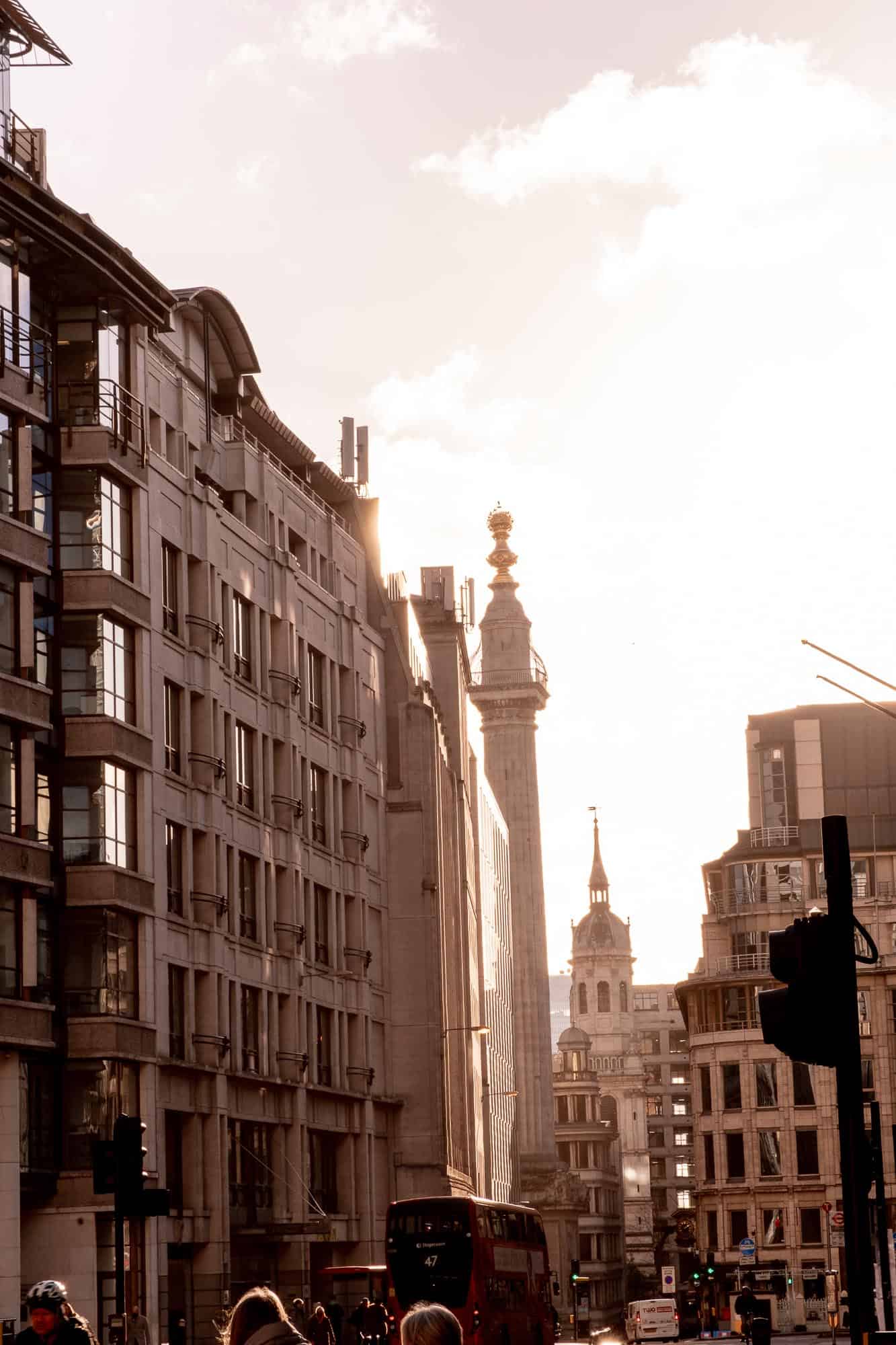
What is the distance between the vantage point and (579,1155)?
197375mm

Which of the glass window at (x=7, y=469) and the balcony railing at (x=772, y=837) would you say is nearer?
the glass window at (x=7, y=469)

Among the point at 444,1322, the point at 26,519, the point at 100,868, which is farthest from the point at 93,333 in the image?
the point at 444,1322

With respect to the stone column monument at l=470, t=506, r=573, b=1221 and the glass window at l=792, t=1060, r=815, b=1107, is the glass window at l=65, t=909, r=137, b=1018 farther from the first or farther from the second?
the stone column monument at l=470, t=506, r=573, b=1221

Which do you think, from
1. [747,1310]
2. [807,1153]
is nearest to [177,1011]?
[747,1310]

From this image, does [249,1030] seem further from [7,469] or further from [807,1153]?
[807,1153]

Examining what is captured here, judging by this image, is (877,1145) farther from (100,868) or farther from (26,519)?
(26,519)

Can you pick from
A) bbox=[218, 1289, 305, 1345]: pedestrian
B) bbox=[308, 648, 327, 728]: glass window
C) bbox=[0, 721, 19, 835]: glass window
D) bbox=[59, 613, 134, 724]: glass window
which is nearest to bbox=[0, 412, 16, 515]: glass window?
bbox=[59, 613, 134, 724]: glass window

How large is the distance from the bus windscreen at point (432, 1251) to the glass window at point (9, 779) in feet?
37.1

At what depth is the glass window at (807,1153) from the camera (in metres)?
116

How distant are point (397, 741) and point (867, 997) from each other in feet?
154

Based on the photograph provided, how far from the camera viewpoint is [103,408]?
50250 millimetres

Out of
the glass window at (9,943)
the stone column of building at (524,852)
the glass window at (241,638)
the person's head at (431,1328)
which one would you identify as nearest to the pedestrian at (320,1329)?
the glass window at (9,943)

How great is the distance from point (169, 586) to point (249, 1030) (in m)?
12.0

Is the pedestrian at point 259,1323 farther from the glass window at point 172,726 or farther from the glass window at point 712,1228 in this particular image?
the glass window at point 712,1228
